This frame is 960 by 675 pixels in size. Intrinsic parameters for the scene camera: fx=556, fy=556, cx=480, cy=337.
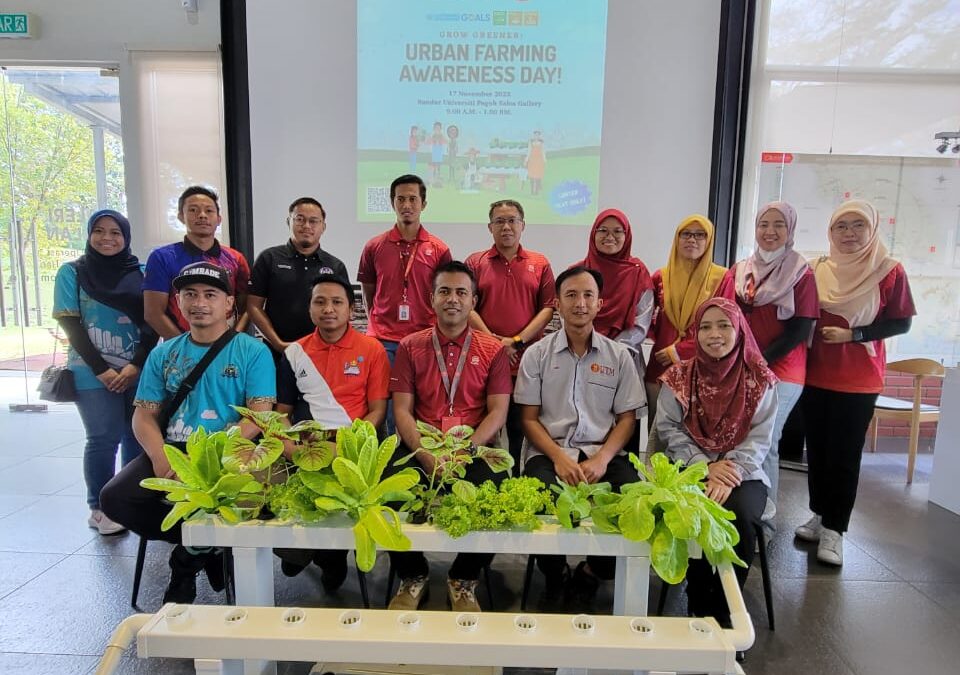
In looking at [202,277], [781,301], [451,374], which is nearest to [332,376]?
[451,374]

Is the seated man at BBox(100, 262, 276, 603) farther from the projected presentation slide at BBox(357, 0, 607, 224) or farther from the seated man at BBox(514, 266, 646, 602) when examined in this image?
the projected presentation slide at BBox(357, 0, 607, 224)

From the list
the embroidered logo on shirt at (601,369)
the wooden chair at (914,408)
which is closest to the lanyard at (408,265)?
the embroidered logo on shirt at (601,369)

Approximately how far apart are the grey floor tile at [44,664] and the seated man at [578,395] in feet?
5.23

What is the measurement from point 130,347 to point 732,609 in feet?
8.80

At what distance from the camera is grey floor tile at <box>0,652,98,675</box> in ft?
5.79

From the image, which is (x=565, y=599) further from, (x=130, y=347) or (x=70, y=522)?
(x=70, y=522)

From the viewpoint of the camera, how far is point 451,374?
2.22 meters

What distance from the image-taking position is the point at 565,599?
220 cm

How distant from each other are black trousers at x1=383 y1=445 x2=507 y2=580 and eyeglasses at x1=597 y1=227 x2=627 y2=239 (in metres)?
1.19

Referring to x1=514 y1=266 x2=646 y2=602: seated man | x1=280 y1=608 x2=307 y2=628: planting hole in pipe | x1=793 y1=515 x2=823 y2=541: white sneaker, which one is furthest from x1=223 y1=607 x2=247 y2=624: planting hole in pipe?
x1=793 y1=515 x2=823 y2=541: white sneaker

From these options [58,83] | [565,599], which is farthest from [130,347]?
[58,83]

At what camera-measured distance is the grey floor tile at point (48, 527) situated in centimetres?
256

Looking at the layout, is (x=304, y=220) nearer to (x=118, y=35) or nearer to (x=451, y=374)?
(x=451, y=374)

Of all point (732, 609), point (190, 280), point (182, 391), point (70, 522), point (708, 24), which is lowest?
point (70, 522)
